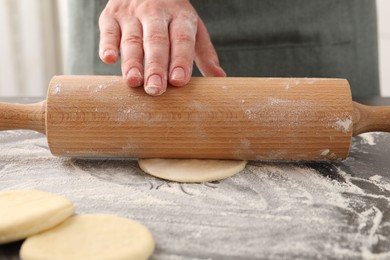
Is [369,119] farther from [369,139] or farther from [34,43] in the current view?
[34,43]

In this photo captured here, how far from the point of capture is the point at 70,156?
4.04ft

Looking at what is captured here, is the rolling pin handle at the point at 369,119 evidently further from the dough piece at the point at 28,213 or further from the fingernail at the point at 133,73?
the dough piece at the point at 28,213

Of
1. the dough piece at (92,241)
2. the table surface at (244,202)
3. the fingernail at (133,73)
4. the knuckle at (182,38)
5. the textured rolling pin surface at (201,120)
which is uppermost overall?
the knuckle at (182,38)

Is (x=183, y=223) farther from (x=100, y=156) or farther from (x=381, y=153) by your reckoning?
(x=381, y=153)

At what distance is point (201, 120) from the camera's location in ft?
3.86

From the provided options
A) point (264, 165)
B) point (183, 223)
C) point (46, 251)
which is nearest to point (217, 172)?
point (264, 165)

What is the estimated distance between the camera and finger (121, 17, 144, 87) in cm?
120

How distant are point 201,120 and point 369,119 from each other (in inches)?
15.9

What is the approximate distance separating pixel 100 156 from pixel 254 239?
48 cm

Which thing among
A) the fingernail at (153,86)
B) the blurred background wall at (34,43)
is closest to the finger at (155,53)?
the fingernail at (153,86)

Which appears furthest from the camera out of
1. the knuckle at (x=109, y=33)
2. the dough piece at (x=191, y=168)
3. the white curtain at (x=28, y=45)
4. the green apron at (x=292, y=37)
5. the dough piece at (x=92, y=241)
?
the white curtain at (x=28, y=45)

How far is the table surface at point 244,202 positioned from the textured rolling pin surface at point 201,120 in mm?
58

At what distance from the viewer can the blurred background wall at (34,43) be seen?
276cm

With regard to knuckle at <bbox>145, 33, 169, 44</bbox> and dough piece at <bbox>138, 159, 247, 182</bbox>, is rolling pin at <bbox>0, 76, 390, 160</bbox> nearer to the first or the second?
dough piece at <bbox>138, 159, 247, 182</bbox>
